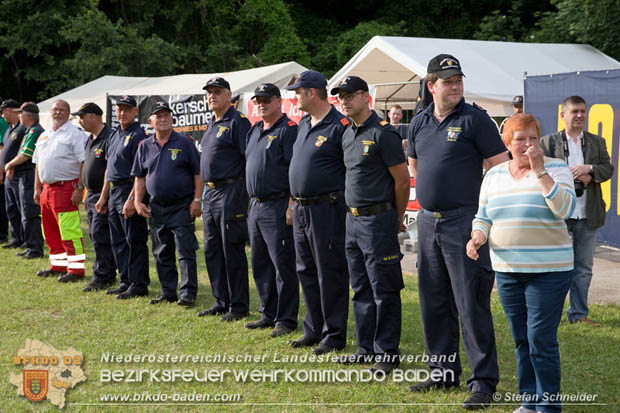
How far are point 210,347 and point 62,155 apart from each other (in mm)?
4138

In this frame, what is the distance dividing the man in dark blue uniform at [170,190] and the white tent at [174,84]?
6.29 meters

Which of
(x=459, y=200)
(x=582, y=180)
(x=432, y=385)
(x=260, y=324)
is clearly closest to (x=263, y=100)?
(x=260, y=324)

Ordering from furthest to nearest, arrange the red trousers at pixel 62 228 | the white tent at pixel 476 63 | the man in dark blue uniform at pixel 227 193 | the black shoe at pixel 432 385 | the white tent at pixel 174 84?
the white tent at pixel 174 84, the white tent at pixel 476 63, the red trousers at pixel 62 228, the man in dark blue uniform at pixel 227 193, the black shoe at pixel 432 385

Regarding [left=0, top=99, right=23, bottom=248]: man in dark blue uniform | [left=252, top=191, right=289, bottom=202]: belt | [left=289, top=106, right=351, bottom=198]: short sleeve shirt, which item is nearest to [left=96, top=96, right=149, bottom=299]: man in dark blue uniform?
[left=252, top=191, right=289, bottom=202]: belt

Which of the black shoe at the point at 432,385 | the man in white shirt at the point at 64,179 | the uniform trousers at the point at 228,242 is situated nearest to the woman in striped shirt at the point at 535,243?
the black shoe at the point at 432,385

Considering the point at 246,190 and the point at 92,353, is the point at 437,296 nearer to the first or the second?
the point at 246,190

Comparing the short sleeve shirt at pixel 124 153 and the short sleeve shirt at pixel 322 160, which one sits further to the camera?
the short sleeve shirt at pixel 124 153

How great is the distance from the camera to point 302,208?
5602 millimetres

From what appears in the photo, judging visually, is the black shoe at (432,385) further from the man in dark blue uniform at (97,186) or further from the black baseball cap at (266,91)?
the man in dark blue uniform at (97,186)

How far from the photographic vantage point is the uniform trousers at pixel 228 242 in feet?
21.7

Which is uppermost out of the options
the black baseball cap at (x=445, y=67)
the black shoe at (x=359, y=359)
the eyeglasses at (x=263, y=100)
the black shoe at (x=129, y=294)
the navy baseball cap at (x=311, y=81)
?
the black baseball cap at (x=445, y=67)

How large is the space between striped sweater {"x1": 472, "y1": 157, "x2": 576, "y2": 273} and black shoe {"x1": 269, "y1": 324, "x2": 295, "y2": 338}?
8.95 feet

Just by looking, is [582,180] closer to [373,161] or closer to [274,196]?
[373,161]

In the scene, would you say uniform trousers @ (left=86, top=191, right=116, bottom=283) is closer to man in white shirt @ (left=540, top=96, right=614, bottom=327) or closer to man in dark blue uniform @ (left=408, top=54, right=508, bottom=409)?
man in dark blue uniform @ (left=408, top=54, right=508, bottom=409)
